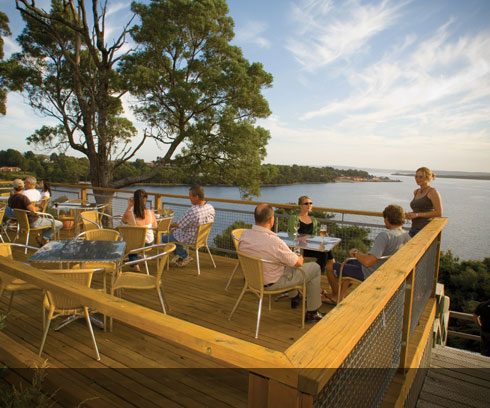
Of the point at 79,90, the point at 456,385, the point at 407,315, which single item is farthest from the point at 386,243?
the point at 79,90

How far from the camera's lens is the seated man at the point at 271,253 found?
3105mm

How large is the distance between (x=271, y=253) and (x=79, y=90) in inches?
672

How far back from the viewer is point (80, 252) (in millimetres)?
3209

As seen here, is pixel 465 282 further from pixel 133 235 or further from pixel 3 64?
pixel 3 64

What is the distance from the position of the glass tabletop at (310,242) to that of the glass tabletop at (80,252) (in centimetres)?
189

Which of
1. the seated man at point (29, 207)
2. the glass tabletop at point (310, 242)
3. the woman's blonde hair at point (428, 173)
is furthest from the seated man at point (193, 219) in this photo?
the woman's blonde hair at point (428, 173)

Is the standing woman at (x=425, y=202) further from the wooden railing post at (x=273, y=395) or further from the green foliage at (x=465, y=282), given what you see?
the green foliage at (x=465, y=282)

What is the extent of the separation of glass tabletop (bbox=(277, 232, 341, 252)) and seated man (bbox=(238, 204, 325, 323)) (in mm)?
354

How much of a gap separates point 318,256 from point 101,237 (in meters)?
2.86

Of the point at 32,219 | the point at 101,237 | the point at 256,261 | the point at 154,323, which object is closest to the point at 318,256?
the point at 256,261

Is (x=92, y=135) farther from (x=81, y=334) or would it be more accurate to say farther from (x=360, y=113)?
(x=360, y=113)

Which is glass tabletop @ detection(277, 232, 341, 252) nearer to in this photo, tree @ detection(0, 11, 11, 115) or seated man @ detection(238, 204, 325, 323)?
seated man @ detection(238, 204, 325, 323)

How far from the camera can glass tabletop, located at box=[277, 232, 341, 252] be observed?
12.2 ft

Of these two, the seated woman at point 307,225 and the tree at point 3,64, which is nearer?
the seated woman at point 307,225
